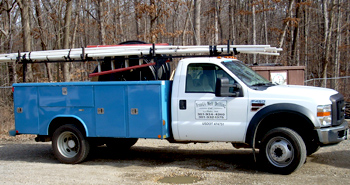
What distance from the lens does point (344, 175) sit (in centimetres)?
629

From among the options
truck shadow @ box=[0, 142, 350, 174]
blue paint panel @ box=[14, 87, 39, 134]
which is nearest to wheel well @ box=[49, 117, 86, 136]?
blue paint panel @ box=[14, 87, 39, 134]

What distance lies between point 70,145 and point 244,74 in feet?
13.5

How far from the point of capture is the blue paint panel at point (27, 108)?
26.2ft

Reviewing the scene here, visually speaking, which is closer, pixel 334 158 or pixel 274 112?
pixel 274 112

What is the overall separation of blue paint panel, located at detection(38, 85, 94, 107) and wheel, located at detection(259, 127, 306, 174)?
12.1ft

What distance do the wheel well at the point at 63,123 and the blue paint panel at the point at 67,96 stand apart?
0.36 meters

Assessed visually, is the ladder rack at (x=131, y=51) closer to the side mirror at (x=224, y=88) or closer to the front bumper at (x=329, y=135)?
the side mirror at (x=224, y=88)

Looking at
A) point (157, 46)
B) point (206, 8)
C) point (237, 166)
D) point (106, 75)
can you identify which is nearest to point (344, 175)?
point (237, 166)

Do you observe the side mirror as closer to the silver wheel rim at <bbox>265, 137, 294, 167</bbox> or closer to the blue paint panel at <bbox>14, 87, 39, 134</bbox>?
the silver wheel rim at <bbox>265, 137, 294, 167</bbox>

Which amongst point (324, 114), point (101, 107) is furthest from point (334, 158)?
point (101, 107)

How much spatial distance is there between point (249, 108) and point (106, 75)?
3.46m

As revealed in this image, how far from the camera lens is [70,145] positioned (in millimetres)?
7918

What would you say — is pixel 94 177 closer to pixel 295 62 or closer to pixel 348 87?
pixel 348 87

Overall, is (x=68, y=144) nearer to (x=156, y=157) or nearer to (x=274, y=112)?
(x=156, y=157)
